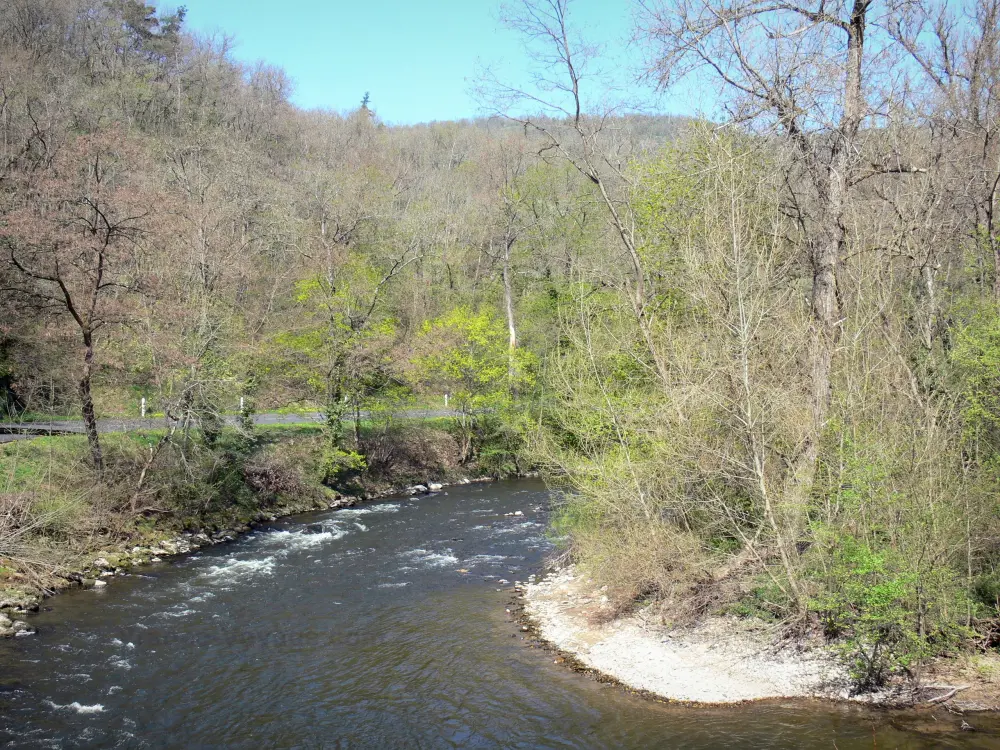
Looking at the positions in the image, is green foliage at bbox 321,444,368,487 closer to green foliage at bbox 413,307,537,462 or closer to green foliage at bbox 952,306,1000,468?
green foliage at bbox 413,307,537,462

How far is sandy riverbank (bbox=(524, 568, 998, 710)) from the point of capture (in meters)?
10.0

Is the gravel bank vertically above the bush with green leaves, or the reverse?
the bush with green leaves

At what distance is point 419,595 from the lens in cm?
1527

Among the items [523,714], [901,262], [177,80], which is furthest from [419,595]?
[177,80]

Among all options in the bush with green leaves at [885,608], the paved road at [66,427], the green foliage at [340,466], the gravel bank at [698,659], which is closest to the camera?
the bush with green leaves at [885,608]

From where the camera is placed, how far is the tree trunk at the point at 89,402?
1897 centimetres

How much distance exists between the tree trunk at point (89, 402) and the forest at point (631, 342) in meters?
0.12

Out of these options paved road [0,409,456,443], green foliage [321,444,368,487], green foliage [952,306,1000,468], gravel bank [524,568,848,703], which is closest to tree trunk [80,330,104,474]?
paved road [0,409,456,443]

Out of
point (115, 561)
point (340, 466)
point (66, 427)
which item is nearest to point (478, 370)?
point (340, 466)

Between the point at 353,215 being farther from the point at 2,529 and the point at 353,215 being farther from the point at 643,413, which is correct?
the point at 643,413

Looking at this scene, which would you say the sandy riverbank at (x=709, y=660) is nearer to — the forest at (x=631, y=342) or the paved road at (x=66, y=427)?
the forest at (x=631, y=342)

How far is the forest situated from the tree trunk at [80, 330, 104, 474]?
12 centimetres

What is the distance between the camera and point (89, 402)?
62.9ft

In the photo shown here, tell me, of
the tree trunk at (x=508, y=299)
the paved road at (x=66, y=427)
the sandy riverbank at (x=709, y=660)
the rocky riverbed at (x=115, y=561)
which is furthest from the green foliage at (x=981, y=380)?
the tree trunk at (x=508, y=299)
